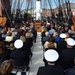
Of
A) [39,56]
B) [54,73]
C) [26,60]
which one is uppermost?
[54,73]

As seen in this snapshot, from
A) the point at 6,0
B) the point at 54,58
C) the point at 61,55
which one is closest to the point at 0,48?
the point at 61,55

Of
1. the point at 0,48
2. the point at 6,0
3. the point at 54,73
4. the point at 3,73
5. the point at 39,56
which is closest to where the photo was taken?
the point at 3,73

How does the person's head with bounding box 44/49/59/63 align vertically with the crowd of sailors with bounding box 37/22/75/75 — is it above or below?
above

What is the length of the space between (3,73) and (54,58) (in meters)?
1.25

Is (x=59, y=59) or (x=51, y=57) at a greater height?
(x=51, y=57)

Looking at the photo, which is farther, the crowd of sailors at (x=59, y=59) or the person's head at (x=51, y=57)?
the person's head at (x=51, y=57)

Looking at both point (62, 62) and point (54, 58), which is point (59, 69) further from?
point (62, 62)

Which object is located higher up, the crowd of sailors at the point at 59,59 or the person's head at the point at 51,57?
the person's head at the point at 51,57

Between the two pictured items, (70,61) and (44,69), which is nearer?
(44,69)

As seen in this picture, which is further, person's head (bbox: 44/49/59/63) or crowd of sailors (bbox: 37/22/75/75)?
person's head (bbox: 44/49/59/63)

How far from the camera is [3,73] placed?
3.87m

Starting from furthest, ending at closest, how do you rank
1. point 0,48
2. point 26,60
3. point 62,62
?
point 26,60 → point 0,48 → point 62,62

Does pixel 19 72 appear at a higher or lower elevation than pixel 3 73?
lower

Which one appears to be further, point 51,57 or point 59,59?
point 59,59
